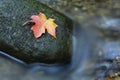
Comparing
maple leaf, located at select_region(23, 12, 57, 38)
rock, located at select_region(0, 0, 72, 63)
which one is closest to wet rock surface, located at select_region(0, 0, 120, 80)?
rock, located at select_region(0, 0, 72, 63)

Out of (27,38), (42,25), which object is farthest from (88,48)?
(27,38)

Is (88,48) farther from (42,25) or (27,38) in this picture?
(27,38)

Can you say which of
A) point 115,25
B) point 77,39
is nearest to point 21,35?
point 77,39

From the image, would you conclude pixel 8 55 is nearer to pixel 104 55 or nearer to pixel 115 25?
pixel 104 55

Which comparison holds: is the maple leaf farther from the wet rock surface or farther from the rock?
the wet rock surface

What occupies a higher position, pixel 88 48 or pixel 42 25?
pixel 42 25
